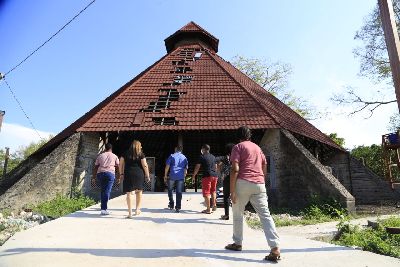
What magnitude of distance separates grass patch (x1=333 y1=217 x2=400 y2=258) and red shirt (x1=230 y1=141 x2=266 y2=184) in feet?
8.13

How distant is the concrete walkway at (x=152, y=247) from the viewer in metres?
3.73

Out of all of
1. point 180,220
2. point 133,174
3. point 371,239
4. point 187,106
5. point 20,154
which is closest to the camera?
point 371,239

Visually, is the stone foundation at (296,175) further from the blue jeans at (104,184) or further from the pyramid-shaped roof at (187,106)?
the blue jeans at (104,184)

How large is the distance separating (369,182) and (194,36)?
13808 mm

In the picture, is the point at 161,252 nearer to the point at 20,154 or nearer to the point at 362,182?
the point at 362,182

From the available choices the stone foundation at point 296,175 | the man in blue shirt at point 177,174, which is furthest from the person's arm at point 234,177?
the stone foundation at point 296,175

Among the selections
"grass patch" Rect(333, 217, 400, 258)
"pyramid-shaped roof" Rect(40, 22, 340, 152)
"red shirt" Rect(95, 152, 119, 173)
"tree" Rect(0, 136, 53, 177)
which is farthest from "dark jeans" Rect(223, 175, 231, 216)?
"tree" Rect(0, 136, 53, 177)

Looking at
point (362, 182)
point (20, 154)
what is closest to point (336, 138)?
point (362, 182)

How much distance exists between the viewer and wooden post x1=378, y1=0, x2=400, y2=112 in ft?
14.4

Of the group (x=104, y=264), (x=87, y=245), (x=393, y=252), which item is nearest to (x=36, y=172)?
(x=87, y=245)

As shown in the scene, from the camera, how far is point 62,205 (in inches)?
416

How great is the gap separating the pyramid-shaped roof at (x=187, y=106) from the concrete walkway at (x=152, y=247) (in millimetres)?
6178

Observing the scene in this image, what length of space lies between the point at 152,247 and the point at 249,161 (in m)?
1.87

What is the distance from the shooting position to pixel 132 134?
14.5 m
